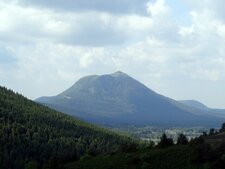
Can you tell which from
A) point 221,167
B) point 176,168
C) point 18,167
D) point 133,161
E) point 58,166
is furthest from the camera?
point 18,167

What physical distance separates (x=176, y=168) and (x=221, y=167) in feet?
30.9

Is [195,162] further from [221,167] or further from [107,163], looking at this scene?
[107,163]

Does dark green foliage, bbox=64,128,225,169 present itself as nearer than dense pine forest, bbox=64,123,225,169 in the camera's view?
Yes

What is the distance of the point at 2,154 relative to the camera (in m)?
192

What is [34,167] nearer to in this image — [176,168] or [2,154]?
[176,168]

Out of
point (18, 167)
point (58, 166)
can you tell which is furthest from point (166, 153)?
point (18, 167)

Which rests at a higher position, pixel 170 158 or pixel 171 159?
pixel 170 158

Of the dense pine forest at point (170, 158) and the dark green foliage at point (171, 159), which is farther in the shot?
the dense pine forest at point (170, 158)

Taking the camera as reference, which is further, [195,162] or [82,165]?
[82,165]

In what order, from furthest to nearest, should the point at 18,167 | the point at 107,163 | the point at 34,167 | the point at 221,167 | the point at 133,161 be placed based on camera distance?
the point at 18,167
the point at 34,167
the point at 107,163
the point at 133,161
the point at 221,167

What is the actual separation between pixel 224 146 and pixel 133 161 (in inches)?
719

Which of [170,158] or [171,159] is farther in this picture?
[170,158]

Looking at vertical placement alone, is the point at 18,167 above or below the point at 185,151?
below

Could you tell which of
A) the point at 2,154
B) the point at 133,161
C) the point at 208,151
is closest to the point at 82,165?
the point at 133,161
